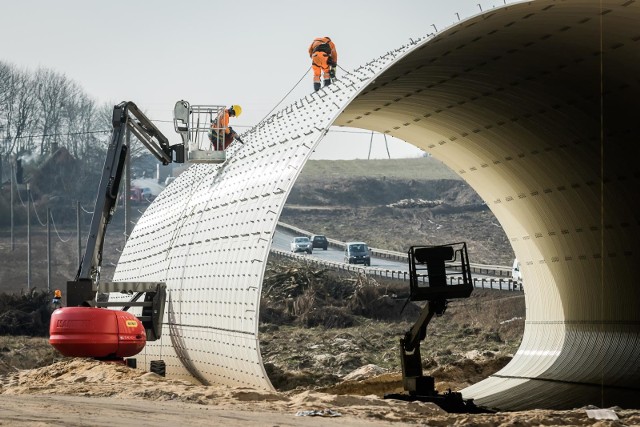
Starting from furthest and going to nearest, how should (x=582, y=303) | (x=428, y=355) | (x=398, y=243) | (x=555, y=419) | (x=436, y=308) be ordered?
(x=398, y=243), (x=428, y=355), (x=582, y=303), (x=436, y=308), (x=555, y=419)

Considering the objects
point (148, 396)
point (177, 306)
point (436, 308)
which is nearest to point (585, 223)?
point (436, 308)

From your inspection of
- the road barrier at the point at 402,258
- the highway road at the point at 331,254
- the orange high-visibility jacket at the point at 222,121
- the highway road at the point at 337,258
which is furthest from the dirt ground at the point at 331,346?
the orange high-visibility jacket at the point at 222,121

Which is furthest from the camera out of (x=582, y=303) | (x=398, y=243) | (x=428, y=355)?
(x=398, y=243)

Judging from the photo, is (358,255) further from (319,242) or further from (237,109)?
(237,109)

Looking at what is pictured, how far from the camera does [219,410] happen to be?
14.2 meters

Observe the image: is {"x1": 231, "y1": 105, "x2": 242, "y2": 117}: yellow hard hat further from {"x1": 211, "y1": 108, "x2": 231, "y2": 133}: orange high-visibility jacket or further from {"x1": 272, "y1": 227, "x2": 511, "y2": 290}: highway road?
{"x1": 272, "y1": 227, "x2": 511, "y2": 290}: highway road

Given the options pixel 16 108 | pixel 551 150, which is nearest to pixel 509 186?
pixel 551 150

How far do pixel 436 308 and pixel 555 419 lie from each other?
3820 millimetres

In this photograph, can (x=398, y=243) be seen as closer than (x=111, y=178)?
No

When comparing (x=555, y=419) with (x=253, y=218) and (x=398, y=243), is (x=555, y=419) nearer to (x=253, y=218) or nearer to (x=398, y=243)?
(x=253, y=218)

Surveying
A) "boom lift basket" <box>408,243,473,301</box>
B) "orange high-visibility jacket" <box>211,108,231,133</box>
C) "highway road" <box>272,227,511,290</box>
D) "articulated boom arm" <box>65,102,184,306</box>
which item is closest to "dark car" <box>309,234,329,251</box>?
"highway road" <box>272,227,511,290</box>

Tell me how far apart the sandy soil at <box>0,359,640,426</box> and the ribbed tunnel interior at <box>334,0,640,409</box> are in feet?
14.3

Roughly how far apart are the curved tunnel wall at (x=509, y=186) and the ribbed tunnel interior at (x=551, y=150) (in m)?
0.03

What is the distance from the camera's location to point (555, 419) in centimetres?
1444
